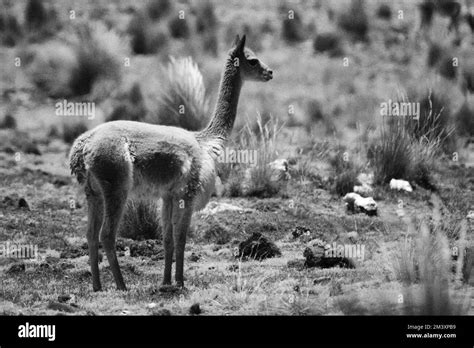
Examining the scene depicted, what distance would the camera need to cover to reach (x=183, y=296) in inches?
388

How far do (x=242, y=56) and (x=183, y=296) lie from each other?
9.24ft

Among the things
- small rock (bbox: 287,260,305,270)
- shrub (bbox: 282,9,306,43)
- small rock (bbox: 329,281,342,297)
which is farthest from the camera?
shrub (bbox: 282,9,306,43)

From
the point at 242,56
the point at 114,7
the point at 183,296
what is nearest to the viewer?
the point at 183,296

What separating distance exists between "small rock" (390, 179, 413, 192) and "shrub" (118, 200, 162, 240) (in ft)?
14.6

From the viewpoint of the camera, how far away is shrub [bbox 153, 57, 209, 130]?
58.2ft

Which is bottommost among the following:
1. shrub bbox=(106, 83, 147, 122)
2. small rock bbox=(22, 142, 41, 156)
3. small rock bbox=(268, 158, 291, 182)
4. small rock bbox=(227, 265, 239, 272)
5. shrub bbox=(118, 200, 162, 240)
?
small rock bbox=(227, 265, 239, 272)

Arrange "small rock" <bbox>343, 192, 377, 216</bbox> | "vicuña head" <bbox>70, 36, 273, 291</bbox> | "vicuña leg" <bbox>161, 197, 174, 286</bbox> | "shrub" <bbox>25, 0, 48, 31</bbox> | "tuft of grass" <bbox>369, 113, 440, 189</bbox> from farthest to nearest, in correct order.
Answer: "shrub" <bbox>25, 0, 48, 31</bbox> → "tuft of grass" <bbox>369, 113, 440, 189</bbox> → "small rock" <bbox>343, 192, 377, 216</bbox> → "vicuña leg" <bbox>161, 197, 174, 286</bbox> → "vicuña head" <bbox>70, 36, 273, 291</bbox>

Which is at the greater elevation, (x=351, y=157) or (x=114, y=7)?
(x=114, y=7)

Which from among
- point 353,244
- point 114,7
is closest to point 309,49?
point 114,7

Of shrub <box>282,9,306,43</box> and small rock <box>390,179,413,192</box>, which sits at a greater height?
shrub <box>282,9,306,43</box>

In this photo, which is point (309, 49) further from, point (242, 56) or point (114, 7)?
point (242, 56)

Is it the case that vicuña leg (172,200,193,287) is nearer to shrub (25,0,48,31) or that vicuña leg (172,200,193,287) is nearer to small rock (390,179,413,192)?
small rock (390,179,413,192)

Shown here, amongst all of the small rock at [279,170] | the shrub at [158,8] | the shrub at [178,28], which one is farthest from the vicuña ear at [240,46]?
the shrub at [158,8]

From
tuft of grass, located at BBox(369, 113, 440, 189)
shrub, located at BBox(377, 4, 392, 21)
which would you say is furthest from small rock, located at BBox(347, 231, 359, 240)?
shrub, located at BBox(377, 4, 392, 21)
